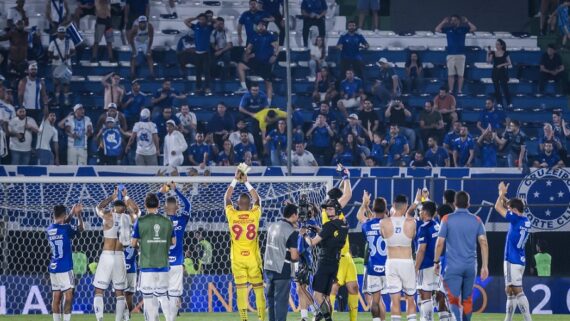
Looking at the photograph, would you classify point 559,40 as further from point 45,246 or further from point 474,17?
point 45,246

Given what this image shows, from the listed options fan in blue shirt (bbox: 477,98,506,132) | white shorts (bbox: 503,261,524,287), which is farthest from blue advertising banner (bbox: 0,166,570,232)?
white shorts (bbox: 503,261,524,287)

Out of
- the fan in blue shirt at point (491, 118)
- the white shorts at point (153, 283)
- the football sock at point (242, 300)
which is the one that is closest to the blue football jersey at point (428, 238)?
the football sock at point (242, 300)

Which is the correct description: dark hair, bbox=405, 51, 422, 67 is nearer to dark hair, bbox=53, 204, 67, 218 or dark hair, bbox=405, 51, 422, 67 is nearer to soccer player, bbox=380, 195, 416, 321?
soccer player, bbox=380, 195, 416, 321

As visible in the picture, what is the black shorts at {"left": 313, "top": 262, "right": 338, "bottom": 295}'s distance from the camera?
18.9 m

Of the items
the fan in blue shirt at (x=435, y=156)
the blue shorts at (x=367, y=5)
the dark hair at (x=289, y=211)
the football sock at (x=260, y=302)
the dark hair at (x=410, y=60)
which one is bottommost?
the football sock at (x=260, y=302)

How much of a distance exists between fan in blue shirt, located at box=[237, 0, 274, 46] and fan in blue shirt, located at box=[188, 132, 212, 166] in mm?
4169

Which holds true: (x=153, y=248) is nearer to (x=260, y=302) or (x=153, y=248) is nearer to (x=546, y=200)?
(x=260, y=302)

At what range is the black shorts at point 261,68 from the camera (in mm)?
32500

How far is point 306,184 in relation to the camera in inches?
1017

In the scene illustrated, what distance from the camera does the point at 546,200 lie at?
2741 cm

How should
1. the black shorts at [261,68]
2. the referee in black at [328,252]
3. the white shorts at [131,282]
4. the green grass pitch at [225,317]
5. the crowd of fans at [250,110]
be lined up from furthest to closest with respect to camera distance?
the black shorts at [261,68], the crowd of fans at [250,110], the green grass pitch at [225,317], the white shorts at [131,282], the referee in black at [328,252]

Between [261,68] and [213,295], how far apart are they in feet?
26.7

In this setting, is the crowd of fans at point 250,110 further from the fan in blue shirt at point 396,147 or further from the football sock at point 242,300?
the football sock at point 242,300

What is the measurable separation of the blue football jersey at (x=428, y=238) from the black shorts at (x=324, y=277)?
1.34m
